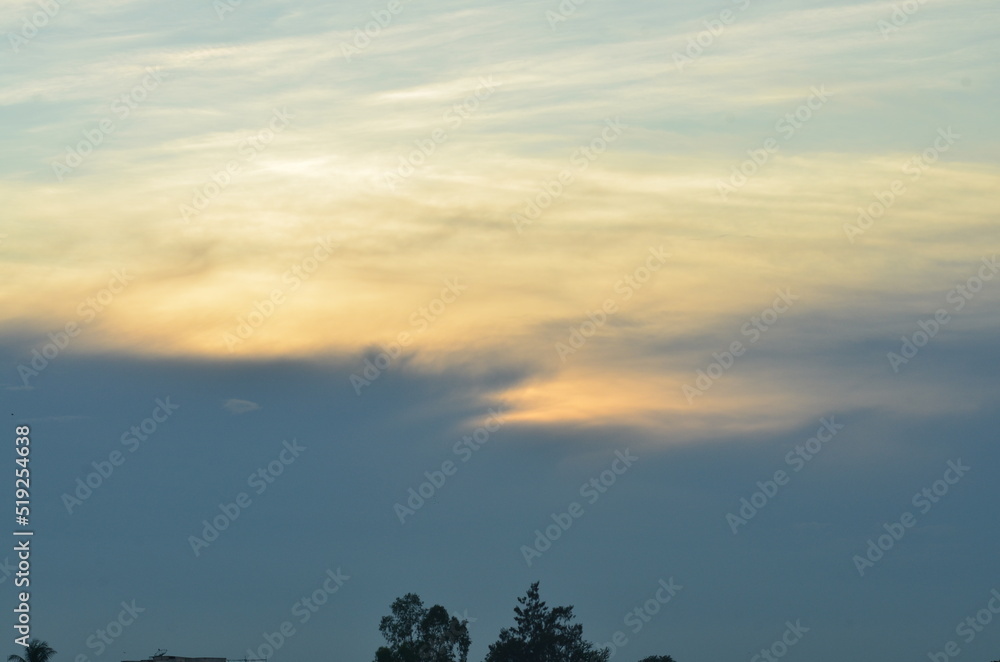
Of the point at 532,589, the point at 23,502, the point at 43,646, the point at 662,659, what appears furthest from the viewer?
the point at 662,659

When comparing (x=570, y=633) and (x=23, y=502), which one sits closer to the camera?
(x=23, y=502)

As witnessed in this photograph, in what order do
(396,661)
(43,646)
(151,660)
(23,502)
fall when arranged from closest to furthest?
(23,502) → (43,646) → (396,661) → (151,660)

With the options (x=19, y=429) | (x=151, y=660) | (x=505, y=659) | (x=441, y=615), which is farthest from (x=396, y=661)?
(x=19, y=429)

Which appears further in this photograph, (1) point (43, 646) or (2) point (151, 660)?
(2) point (151, 660)

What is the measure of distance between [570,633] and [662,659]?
61.2 metres

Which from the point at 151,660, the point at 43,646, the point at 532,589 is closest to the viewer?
the point at 43,646

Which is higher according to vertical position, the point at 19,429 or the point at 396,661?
the point at 19,429

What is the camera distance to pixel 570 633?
140750 mm

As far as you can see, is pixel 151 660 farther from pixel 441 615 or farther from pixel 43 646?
pixel 441 615

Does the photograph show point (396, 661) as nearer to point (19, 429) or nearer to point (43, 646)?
point (43, 646)

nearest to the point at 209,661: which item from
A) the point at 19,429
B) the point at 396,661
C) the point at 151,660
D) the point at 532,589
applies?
the point at 151,660

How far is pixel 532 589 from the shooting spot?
471 feet

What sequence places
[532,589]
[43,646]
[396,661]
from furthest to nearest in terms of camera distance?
1. [532,589]
2. [396,661]
3. [43,646]

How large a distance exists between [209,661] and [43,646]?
88.9ft
